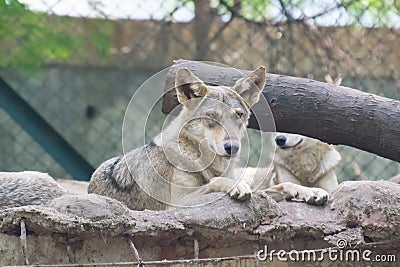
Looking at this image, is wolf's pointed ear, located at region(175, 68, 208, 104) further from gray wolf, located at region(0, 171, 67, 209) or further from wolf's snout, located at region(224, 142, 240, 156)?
gray wolf, located at region(0, 171, 67, 209)

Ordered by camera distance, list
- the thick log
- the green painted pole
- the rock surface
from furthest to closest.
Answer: the green painted pole < the thick log < the rock surface

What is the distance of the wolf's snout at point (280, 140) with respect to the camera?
21.4ft

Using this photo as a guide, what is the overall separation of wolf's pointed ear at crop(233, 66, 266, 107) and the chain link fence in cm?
310

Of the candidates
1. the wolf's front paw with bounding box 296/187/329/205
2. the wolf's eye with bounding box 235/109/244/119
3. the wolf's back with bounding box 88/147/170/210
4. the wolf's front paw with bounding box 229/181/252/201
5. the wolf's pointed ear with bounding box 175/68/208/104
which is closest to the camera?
the wolf's front paw with bounding box 229/181/252/201

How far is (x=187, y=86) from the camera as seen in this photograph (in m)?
4.85

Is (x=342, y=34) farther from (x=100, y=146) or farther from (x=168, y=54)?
(x=100, y=146)

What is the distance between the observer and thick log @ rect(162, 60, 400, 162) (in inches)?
181

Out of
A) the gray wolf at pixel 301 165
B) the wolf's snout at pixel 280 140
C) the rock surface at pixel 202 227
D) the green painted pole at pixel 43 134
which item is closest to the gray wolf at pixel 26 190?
the rock surface at pixel 202 227

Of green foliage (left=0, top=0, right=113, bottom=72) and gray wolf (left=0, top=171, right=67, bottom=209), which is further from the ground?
green foliage (left=0, top=0, right=113, bottom=72)

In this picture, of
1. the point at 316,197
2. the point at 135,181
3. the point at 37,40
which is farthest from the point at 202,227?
the point at 37,40

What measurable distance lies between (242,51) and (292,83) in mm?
3418

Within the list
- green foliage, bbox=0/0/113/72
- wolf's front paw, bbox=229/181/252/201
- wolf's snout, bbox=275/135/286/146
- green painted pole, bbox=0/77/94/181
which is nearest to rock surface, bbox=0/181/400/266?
wolf's front paw, bbox=229/181/252/201

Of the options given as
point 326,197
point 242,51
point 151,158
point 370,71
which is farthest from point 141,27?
point 326,197

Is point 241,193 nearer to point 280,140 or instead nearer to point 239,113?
point 239,113
